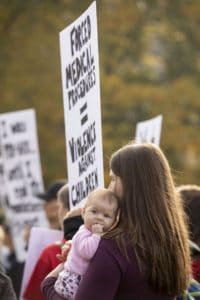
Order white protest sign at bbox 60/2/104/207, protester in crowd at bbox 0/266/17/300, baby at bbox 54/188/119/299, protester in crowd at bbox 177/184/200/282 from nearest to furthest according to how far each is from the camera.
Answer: baby at bbox 54/188/119/299, protester in crowd at bbox 0/266/17/300, protester in crowd at bbox 177/184/200/282, white protest sign at bbox 60/2/104/207

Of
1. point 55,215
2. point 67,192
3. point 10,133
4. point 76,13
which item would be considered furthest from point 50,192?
point 76,13

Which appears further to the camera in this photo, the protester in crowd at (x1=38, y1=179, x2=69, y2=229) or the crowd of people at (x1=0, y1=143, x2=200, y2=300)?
the protester in crowd at (x1=38, y1=179, x2=69, y2=229)

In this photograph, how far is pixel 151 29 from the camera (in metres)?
19.5

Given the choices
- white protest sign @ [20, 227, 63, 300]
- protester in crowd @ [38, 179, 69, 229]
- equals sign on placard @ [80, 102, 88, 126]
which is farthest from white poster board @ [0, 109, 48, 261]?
equals sign on placard @ [80, 102, 88, 126]

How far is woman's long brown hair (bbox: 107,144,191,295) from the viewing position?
13.4ft

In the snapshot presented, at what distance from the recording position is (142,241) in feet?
13.4

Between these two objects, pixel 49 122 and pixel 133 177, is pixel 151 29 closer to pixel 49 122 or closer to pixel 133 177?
pixel 49 122

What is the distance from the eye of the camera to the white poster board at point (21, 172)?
11516 millimetres

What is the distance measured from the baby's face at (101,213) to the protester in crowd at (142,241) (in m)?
0.06

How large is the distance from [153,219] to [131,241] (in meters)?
0.14

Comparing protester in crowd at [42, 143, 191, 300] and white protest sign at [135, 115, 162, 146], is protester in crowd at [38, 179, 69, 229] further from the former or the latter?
protester in crowd at [42, 143, 191, 300]

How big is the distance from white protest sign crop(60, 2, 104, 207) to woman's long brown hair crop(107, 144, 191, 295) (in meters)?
1.01

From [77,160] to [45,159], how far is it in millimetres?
12691

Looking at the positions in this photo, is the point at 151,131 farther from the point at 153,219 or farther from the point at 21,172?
the point at 21,172
